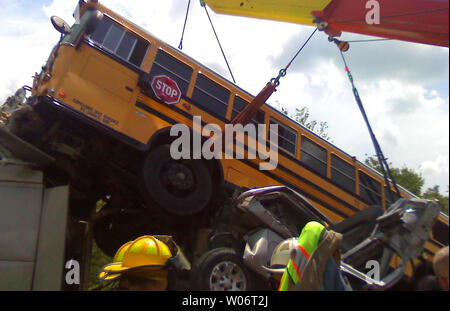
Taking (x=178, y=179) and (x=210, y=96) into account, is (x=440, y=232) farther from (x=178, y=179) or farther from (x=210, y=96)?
(x=210, y=96)

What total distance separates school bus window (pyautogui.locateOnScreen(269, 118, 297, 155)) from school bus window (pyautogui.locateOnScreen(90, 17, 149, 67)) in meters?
2.21

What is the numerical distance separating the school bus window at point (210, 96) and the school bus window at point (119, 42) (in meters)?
0.87

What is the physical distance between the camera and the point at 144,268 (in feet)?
8.54

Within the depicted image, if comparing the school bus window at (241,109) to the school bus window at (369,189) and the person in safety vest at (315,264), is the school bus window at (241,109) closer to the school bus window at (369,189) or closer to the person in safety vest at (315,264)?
the school bus window at (369,189)

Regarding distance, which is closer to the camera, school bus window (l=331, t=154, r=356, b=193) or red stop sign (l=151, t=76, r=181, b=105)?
red stop sign (l=151, t=76, r=181, b=105)

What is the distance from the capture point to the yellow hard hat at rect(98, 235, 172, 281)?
263 centimetres

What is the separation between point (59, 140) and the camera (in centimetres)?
484

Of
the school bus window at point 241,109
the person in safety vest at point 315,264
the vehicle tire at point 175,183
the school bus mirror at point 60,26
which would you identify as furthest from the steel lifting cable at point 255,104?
the person in safety vest at point 315,264

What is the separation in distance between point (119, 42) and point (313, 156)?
3.42 metres

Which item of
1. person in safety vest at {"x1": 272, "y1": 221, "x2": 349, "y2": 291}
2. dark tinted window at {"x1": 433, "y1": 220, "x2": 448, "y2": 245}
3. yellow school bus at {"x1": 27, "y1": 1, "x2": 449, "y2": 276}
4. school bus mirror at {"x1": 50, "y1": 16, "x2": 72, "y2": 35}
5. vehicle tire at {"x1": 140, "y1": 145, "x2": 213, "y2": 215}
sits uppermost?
school bus mirror at {"x1": 50, "y1": 16, "x2": 72, "y2": 35}

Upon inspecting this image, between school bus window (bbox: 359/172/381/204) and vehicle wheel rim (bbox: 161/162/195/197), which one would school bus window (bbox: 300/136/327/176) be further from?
vehicle wheel rim (bbox: 161/162/195/197)

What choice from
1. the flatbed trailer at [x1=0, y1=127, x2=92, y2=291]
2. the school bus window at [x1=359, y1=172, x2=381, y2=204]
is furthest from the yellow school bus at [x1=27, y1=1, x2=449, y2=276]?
the flatbed trailer at [x1=0, y1=127, x2=92, y2=291]

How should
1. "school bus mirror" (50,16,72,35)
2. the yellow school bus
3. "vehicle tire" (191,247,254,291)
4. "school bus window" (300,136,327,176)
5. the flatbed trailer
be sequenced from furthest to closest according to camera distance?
"school bus window" (300,136,327,176) → "school bus mirror" (50,16,72,35) → the yellow school bus → "vehicle tire" (191,247,254,291) → the flatbed trailer
